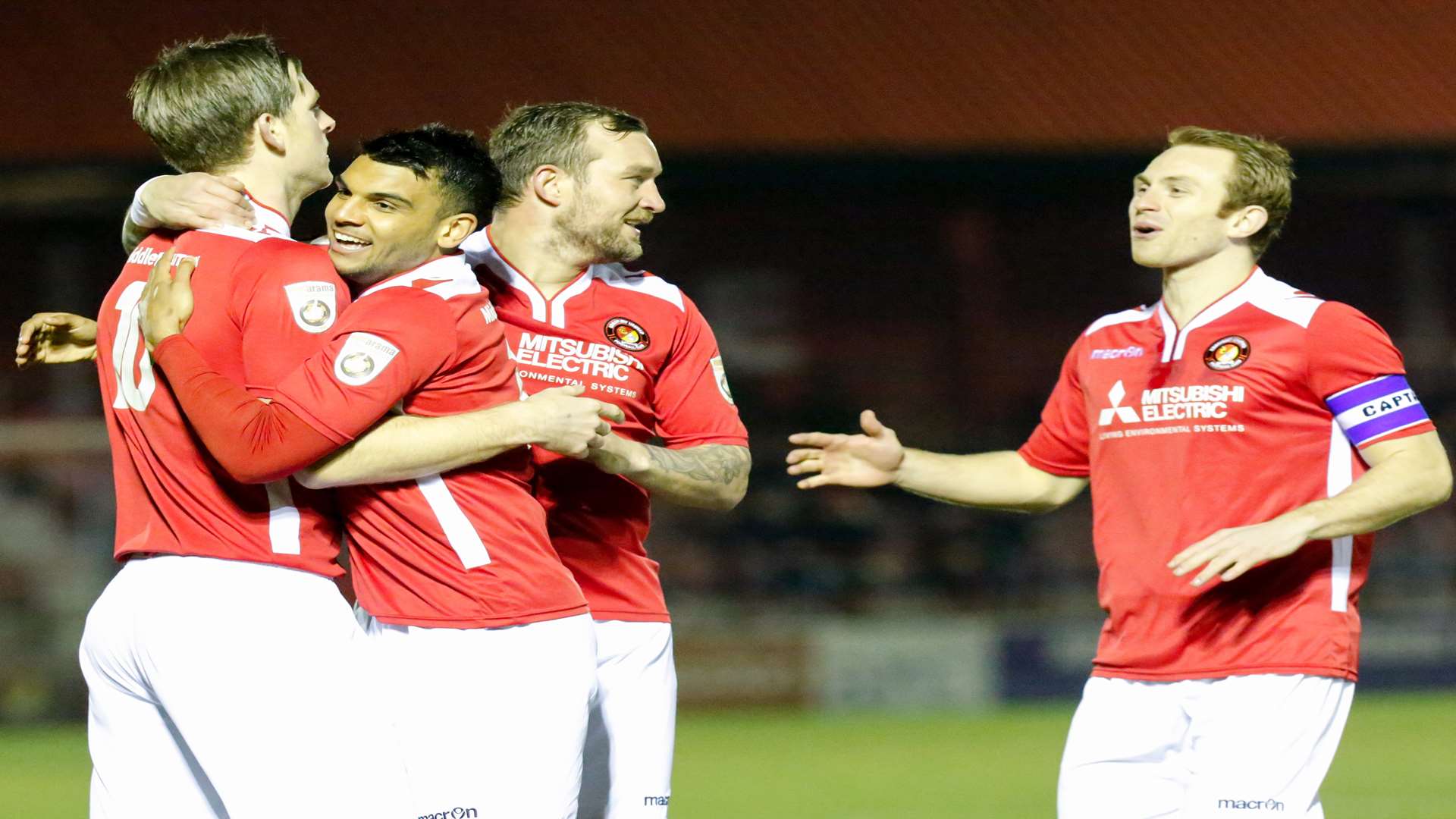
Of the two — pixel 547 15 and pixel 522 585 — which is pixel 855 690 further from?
pixel 522 585

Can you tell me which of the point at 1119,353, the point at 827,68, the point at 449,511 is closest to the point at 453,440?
the point at 449,511

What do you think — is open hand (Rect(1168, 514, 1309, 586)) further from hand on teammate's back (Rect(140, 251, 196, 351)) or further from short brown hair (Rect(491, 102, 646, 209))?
hand on teammate's back (Rect(140, 251, 196, 351))

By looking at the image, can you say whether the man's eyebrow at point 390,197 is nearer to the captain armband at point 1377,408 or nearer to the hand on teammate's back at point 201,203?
the hand on teammate's back at point 201,203

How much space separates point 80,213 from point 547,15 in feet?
23.4

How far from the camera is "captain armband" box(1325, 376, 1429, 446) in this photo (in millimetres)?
3799

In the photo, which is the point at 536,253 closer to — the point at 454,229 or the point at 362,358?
the point at 454,229

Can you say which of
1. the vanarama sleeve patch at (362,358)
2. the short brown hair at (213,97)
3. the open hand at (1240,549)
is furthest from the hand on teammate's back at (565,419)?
the open hand at (1240,549)

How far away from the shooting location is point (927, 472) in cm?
445

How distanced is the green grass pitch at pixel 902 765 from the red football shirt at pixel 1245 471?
188 inches

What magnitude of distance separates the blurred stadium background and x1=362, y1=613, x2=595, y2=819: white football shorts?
549 cm

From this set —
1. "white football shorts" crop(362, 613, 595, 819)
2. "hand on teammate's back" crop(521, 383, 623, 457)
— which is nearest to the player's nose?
"hand on teammate's back" crop(521, 383, 623, 457)

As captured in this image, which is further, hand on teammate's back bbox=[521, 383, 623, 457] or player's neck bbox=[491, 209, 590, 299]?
player's neck bbox=[491, 209, 590, 299]

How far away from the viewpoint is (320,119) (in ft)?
11.2

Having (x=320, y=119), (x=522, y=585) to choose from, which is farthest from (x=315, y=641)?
(x=320, y=119)
